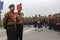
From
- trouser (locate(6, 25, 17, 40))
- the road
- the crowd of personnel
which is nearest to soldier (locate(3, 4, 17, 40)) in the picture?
trouser (locate(6, 25, 17, 40))

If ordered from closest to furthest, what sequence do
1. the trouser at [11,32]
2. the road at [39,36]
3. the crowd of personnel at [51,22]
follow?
1. the trouser at [11,32]
2. the road at [39,36]
3. the crowd of personnel at [51,22]

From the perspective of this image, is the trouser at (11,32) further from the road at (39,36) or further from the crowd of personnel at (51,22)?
the crowd of personnel at (51,22)

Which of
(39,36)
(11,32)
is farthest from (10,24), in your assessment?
(39,36)

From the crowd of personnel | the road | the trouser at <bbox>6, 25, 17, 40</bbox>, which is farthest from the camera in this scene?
the crowd of personnel

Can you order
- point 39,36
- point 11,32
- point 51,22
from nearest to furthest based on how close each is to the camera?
point 11,32 < point 39,36 < point 51,22

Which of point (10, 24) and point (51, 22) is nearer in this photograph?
point (10, 24)

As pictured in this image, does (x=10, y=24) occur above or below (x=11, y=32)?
above

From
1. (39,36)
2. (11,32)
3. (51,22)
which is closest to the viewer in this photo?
(11,32)

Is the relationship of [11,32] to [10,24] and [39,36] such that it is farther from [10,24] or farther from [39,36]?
[39,36]

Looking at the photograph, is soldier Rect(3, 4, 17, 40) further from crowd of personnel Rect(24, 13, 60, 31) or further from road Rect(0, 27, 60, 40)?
crowd of personnel Rect(24, 13, 60, 31)

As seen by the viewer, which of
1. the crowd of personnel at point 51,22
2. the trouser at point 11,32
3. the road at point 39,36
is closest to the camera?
the trouser at point 11,32

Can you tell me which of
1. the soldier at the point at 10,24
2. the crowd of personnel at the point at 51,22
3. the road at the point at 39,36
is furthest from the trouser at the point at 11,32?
the crowd of personnel at the point at 51,22

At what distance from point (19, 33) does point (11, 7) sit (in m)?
1.84

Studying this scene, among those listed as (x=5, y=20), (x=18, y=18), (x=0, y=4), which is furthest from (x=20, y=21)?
(x=0, y=4)
